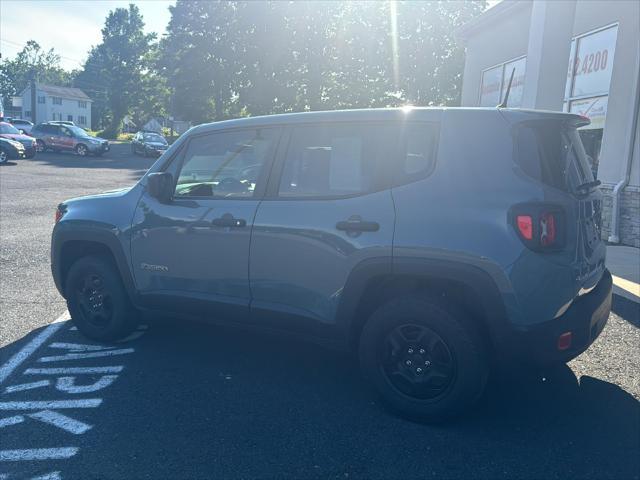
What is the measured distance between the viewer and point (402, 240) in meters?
3.43

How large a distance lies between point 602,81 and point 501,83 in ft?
14.5

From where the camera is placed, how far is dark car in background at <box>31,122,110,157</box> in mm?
31922

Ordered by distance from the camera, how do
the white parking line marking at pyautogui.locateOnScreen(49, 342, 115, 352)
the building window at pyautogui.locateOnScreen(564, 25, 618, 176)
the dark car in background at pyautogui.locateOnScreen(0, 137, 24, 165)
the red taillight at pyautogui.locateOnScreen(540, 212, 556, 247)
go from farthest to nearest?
the dark car in background at pyautogui.locateOnScreen(0, 137, 24, 165), the building window at pyautogui.locateOnScreen(564, 25, 618, 176), the white parking line marking at pyautogui.locateOnScreen(49, 342, 115, 352), the red taillight at pyautogui.locateOnScreen(540, 212, 556, 247)

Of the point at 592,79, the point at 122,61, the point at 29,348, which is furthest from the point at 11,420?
the point at 122,61

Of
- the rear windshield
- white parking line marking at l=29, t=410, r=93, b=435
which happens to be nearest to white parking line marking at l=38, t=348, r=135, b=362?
white parking line marking at l=29, t=410, r=93, b=435

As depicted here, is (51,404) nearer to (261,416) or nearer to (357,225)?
(261,416)

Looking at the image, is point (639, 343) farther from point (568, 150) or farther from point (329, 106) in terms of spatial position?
point (329, 106)

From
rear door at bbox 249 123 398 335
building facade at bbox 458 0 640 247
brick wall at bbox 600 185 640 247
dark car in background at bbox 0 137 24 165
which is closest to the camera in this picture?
rear door at bbox 249 123 398 335

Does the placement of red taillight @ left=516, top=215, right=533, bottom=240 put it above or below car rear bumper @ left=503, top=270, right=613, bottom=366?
above

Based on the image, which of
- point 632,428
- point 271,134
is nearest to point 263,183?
point 271,134

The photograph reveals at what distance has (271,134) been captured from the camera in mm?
4156

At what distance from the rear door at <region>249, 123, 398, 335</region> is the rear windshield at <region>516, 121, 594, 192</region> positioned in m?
0.77

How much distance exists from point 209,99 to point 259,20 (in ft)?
32.9

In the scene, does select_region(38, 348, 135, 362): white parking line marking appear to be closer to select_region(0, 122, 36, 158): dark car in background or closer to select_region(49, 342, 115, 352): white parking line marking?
select_region(49, 342, 115, 352): white parking line marking
